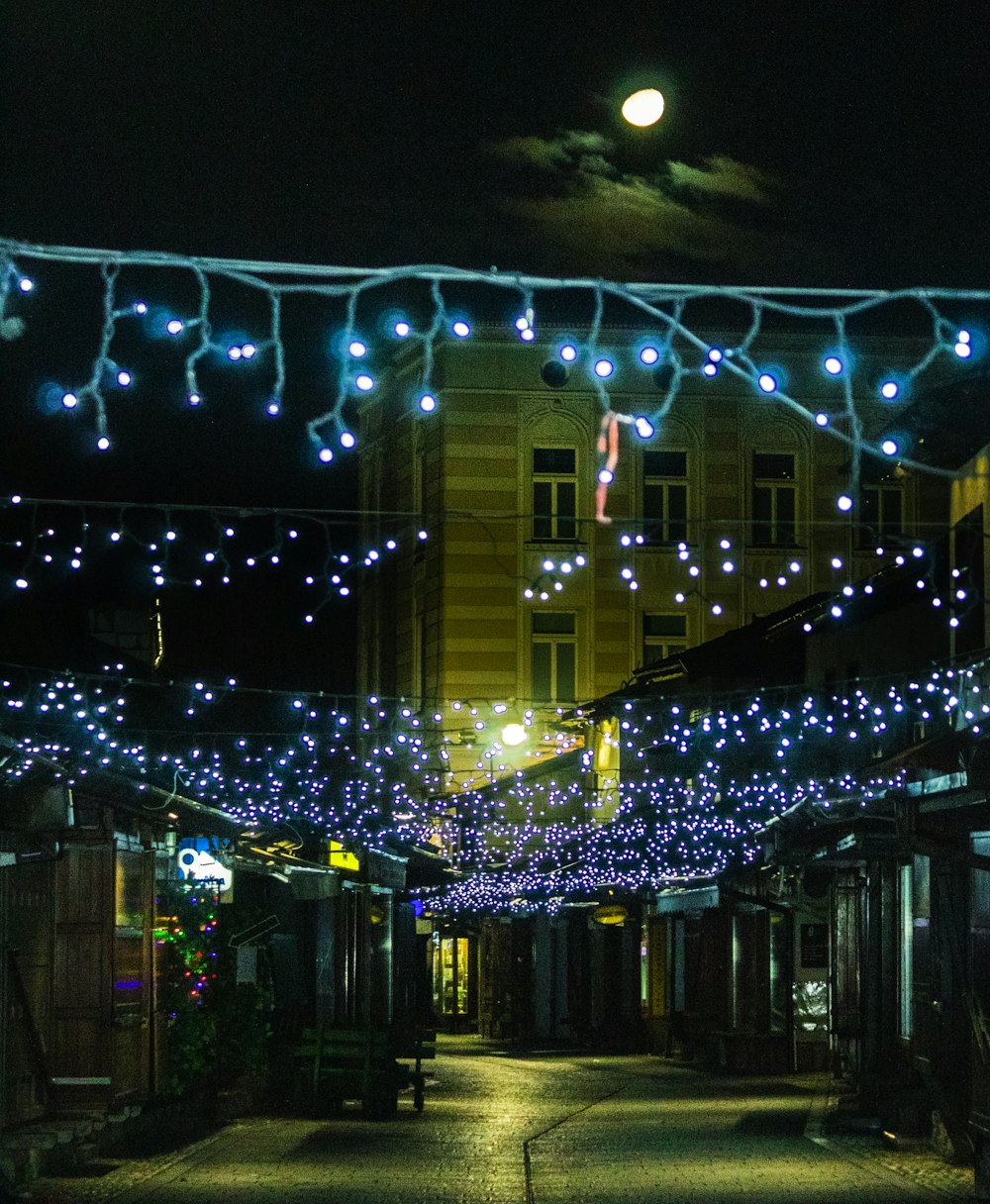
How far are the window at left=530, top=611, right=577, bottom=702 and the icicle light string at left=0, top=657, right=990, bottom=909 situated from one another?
1372 mm

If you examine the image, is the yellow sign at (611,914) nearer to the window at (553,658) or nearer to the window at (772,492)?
the window at (553,658)

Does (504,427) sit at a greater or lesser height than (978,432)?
greater

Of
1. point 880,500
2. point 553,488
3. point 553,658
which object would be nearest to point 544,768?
point 553,658

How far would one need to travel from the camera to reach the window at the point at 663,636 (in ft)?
118

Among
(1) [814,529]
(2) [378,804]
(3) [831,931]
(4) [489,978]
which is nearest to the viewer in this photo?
(3) [831,931]

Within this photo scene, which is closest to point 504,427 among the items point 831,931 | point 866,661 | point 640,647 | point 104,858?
point 640,647

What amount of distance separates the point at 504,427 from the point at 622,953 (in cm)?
1541

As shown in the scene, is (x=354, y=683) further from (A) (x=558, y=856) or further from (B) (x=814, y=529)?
(B) (x=814, y=529)

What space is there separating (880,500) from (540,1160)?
20.0 m

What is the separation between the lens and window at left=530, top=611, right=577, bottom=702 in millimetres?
35469

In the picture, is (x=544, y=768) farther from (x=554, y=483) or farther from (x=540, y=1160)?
(x=540, y=1160)

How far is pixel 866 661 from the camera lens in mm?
26125

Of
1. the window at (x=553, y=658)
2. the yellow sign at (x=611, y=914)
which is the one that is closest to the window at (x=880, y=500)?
the window at (x=553, y=658)

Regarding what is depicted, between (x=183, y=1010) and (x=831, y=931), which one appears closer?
(x=183, y=1010)
